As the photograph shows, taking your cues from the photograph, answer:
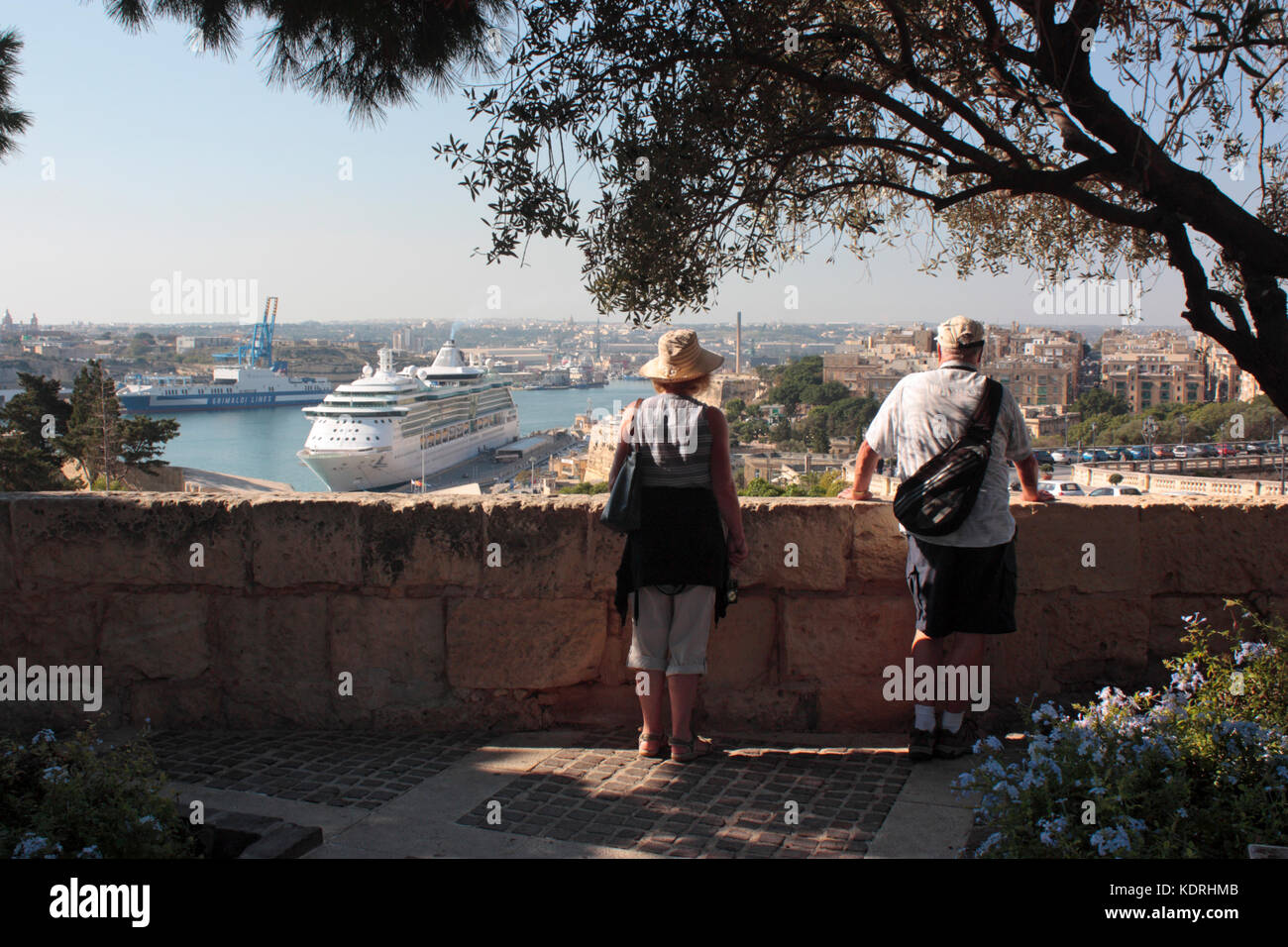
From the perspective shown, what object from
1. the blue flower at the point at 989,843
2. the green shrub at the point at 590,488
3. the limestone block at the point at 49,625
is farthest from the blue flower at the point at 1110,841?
the limestone block at the point at 49,625

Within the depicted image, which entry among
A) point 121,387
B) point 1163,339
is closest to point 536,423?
point 121,387

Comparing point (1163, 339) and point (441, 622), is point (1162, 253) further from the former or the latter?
point (1163, 339)

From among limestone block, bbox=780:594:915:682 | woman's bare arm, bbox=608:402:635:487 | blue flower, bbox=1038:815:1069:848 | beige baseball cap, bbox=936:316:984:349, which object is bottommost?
blue flower, bbox=1038:815:1069:848

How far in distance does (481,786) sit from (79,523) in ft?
5.45

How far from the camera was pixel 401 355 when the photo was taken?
80.4 metres

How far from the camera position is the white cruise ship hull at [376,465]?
1735 inches

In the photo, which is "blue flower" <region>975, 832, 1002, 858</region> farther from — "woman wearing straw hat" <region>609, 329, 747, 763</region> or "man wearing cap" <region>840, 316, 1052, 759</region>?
"woman wearing straw hat" <region>609, 329, 747, 763</region>

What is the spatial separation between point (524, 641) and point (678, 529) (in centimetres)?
75

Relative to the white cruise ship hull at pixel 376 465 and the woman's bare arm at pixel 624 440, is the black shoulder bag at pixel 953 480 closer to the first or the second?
the woman's bare arm at pixel 624 440

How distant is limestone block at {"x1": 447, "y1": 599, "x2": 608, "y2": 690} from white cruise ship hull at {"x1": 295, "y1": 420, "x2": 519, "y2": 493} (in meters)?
41.1

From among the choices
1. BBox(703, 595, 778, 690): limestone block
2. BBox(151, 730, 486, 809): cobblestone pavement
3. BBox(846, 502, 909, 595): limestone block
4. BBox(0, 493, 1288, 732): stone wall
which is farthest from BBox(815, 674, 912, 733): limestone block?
BBox(151, 730, 486, 809): cobblestone pavement

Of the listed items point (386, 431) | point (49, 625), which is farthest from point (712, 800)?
point (386, 431)

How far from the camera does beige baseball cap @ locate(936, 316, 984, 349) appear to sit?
2822mm

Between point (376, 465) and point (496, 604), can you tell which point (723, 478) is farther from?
point (376, 465)
